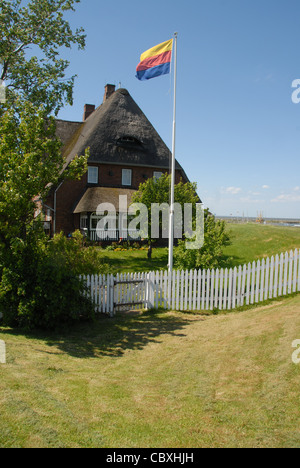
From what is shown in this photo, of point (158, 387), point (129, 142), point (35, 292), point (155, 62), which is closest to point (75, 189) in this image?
point (129, 142)

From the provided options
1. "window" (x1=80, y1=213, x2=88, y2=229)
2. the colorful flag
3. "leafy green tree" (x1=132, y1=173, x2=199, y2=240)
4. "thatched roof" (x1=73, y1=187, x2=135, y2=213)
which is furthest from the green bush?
"window" (x1=80, y1=213, x2=88, y2=229)

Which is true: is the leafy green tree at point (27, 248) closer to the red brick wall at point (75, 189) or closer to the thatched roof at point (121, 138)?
the red brick wall at point (75, 189)

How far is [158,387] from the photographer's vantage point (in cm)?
636

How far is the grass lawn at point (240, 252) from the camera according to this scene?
65.8ft

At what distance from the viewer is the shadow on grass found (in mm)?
9102

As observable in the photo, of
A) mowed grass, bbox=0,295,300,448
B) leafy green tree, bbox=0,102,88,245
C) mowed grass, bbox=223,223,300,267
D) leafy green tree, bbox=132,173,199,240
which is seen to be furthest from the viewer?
leafy green tree, bbox=132,173,199,240

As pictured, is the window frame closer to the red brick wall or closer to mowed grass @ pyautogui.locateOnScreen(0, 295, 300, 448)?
the red brick wall

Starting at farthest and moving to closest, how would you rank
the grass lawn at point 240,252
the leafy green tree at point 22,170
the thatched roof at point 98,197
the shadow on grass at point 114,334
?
the thatched roof at point 98,197 → the grass lawn at point 240,252 → the leafy green tree at point 22,170 → the shadow on grass at point 114,334

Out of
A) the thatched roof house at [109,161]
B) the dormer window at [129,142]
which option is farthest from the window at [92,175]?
the dormer window at [129,142]

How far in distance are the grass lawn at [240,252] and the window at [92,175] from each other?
8.22m

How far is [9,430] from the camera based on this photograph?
446cm

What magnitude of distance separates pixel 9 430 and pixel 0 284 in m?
6.28

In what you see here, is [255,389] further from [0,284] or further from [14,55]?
[14,55]
